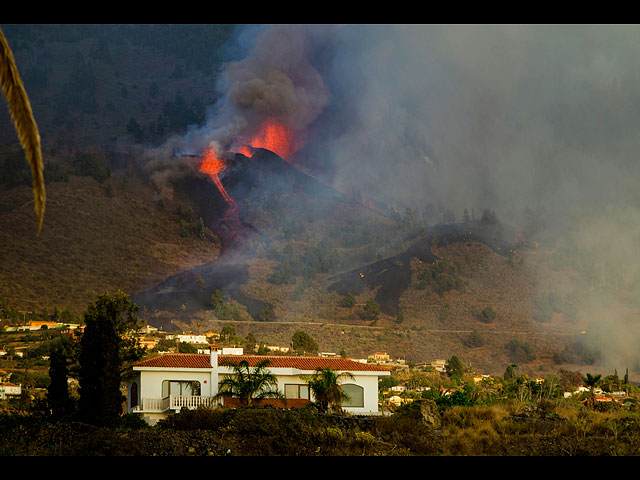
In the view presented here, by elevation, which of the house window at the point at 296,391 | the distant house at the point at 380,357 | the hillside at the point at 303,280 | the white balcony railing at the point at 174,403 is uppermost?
the hillside at the point at 303,280

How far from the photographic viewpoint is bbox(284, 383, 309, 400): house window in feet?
121

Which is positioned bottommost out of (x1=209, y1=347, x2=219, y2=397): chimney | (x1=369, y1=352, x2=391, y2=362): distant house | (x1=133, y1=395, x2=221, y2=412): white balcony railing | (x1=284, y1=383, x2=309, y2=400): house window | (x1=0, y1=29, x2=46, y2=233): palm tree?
(x1=133, y1=395, x2=221, y2=412): white balcony railing

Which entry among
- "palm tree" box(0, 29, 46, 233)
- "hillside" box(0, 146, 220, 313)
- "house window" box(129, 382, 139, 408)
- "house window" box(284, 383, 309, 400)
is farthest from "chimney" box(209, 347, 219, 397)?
"hillside" box(0, 146, 220, 313)

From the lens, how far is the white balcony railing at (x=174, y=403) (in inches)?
1321

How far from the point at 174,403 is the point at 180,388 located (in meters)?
1.81

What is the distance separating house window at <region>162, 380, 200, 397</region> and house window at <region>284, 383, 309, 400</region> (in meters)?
4.61

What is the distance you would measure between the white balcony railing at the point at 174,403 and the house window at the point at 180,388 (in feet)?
2.57

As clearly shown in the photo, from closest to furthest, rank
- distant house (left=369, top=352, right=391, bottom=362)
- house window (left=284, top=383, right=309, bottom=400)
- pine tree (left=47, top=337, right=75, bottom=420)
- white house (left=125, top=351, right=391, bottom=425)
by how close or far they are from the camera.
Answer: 1. pine tree (left=47, top=337, right=75, bottom=420)
2. white house (left=125, top=351, right=391, bottom=425)
3. house window (left=284, top=383, right=309, bottom=400)
4. distant house (left=369, top=352, right=391, bottom=362)

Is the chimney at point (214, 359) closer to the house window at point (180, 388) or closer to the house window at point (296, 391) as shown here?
the house window at point (180, 388)

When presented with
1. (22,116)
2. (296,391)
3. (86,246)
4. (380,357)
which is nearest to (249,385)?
(296,391)

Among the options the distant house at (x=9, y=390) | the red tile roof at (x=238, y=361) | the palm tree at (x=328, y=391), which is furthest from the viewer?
the distant house at (x=9, y=390)

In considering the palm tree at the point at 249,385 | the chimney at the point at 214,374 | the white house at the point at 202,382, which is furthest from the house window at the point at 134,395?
the palm tree at the point at 249,385

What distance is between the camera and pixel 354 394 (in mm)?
38062

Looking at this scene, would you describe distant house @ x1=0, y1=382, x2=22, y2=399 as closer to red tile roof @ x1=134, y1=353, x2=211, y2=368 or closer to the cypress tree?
red tile roof @ x1=134, y1=353, x2=211, y2=368
